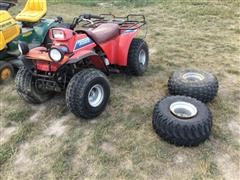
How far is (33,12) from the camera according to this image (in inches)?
249

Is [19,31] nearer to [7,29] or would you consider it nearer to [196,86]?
[7,29]

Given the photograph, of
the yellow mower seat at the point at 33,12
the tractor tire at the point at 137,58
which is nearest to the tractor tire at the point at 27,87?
→ the tractor tire at the point at 137,58

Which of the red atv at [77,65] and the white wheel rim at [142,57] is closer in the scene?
the red atv at [77,65]

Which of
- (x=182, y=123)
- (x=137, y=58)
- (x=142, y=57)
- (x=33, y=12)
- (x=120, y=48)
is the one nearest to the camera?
(x=182, y=123)

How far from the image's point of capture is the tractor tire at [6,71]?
18.0ft

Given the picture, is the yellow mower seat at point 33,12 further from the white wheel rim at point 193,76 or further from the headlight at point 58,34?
the white wheel rim at point 193,76

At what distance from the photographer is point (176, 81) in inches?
184

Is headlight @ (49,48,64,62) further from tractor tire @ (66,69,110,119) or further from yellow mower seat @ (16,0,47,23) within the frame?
yellow mower seat @ (16,0,47,23)

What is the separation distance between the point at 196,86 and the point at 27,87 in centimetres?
225

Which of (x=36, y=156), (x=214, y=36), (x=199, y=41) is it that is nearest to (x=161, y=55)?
(x=199, y=41)

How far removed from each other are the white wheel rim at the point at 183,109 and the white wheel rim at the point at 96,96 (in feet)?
3.21

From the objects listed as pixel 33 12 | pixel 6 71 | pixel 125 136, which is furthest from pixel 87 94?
pixel 33 12

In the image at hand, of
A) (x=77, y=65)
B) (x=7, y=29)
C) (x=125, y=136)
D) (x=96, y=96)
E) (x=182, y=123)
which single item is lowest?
(x=125, y=136)

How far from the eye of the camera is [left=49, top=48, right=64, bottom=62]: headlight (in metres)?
3.99
